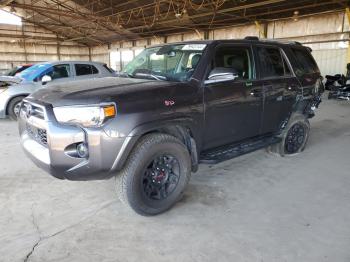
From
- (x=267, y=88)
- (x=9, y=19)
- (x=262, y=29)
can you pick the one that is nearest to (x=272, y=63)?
(x=267, y=88)

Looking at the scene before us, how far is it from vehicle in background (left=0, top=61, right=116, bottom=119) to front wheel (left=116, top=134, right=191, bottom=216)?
492 cm

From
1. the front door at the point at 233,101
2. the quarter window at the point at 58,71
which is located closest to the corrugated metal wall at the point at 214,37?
the quarter window at the point at 58,71

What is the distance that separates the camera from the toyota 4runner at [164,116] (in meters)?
2.57

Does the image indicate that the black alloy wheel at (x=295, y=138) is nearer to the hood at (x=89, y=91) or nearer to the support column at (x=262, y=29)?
the hood at (x=89, y=91)

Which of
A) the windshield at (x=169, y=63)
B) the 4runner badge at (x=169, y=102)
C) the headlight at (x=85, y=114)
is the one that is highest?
the windshield at (x=169, y=63)

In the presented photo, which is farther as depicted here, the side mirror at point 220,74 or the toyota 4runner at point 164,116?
the side mirror at point 220,74

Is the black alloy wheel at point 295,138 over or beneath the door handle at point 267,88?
beneath

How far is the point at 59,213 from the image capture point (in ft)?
10.1

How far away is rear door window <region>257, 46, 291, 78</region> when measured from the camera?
404 centimetres

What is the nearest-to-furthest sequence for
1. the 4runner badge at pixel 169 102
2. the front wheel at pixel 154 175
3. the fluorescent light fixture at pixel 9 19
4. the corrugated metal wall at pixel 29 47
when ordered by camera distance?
the front wheel at pixel 154 175 < the 4runner badge at pixel 169 102 < the fluorescent light fixture at pixel 9 19 < the corrugated metal wall at pixel 29 47

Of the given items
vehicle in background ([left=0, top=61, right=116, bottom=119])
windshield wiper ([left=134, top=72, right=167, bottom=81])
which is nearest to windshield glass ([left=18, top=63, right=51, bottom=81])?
vehicle in background ([left=0, top=61, right=116, bottom=119])

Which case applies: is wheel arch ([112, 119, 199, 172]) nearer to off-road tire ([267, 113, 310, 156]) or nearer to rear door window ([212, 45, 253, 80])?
rear door window ([212, 45, 253, 80])

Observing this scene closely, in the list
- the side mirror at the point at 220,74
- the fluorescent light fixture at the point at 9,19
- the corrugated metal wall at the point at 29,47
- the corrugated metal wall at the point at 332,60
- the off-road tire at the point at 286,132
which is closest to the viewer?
the side mirror at the point at 220,74

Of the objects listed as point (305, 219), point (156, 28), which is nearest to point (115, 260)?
point (305, 219)
